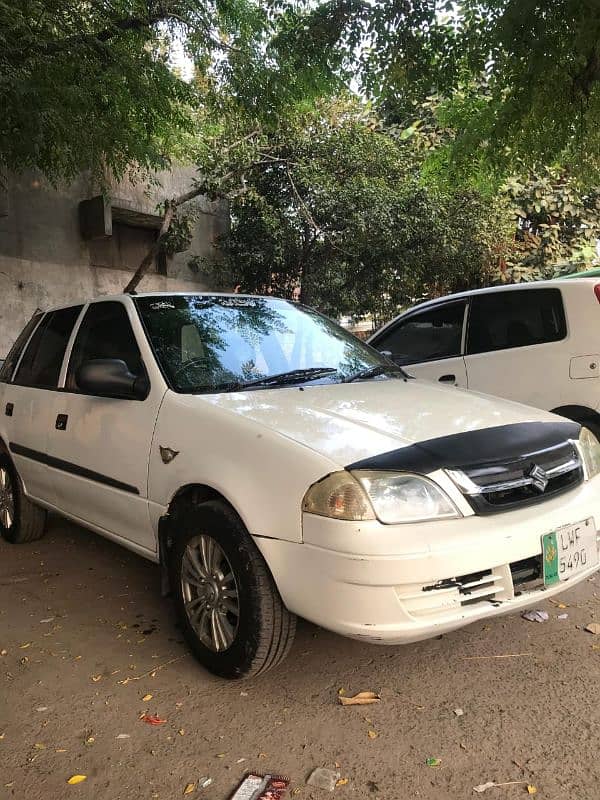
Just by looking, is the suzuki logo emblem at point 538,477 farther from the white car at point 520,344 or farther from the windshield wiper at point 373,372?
the white car at point 520,344

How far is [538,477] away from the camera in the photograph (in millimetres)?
2506

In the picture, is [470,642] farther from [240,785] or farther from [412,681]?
[240,785]

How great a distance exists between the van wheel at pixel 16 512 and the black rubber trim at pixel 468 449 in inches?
123

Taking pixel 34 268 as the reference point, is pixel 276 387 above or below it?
below

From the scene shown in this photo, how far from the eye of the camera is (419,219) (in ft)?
40.7

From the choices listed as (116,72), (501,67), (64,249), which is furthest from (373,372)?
(64,249)

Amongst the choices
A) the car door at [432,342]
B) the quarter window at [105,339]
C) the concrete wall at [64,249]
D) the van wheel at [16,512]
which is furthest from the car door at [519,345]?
the concrete wall at [64,249]

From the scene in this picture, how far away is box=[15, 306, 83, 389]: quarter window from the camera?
13.6 ft

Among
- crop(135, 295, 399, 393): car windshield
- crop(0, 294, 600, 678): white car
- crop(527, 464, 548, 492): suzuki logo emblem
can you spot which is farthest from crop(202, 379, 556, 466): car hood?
crop(527, 464, 548, 492): suzuki logo emblem

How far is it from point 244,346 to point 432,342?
285cm

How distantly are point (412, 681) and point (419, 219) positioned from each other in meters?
10.9

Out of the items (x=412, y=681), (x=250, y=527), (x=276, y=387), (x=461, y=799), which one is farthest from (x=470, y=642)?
(x=276, y=387)

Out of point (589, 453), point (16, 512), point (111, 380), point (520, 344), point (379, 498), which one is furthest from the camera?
point (520, 344)

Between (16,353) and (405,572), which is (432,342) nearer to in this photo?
(16,353)
